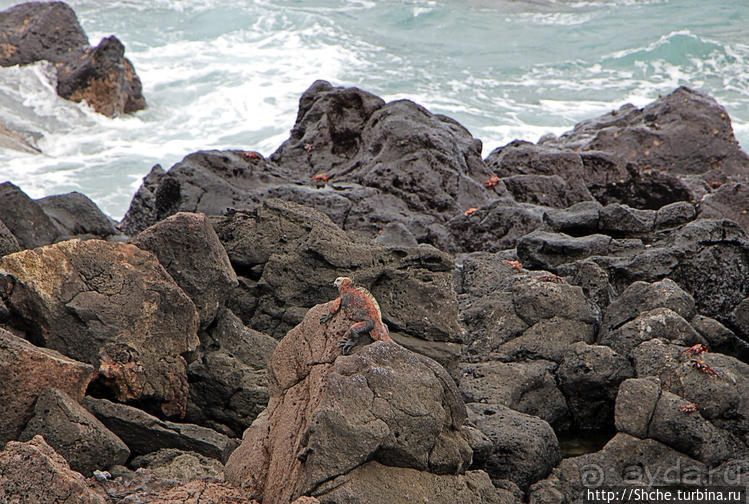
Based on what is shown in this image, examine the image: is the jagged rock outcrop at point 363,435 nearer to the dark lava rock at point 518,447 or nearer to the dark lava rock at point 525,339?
the dark lava rock at point 518,447

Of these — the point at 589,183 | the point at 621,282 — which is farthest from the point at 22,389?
the point at 589,183

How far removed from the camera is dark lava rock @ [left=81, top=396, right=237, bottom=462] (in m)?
6.13

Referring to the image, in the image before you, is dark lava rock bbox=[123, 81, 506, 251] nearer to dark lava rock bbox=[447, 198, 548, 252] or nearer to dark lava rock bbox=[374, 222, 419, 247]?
dark lava rock bbox=[447, 198, 548, 252]

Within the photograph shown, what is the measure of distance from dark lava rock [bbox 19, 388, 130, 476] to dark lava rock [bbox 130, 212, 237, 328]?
5.82ft

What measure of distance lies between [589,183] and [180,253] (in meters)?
8.60

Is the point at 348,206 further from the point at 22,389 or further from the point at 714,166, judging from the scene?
the point at 714,166

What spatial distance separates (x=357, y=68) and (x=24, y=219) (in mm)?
22867

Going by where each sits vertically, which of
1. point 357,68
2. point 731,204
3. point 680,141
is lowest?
point 357,68

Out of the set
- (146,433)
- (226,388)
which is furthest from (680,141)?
(146,433)

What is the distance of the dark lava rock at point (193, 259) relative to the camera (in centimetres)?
737

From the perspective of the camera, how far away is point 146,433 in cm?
616

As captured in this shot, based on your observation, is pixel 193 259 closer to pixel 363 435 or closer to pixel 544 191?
pixel 363 435

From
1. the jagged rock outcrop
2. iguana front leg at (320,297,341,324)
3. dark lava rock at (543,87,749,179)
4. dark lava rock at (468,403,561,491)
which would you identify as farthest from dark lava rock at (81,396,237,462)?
dark lava rock at (543,87,749,179)

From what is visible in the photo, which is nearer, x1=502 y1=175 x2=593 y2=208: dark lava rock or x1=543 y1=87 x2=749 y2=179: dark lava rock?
x1=502 y1=175 x2=593 y2=208: dark lava rock
